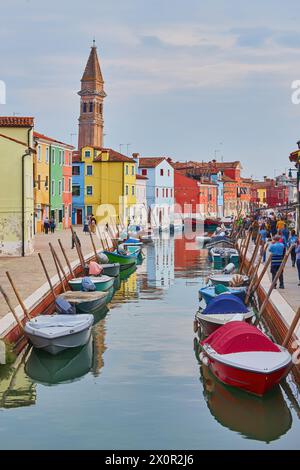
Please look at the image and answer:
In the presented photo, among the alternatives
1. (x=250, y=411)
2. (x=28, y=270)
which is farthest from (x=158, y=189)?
(x=250, y=411)

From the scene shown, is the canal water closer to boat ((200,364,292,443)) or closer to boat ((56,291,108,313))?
boat ((200,364,292,443))

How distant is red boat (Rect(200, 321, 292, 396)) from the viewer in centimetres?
1504

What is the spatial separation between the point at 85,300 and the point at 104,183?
52.0m

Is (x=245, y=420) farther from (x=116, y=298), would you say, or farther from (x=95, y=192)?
(x=95, y=192)

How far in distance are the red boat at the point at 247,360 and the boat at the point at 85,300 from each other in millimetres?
8601

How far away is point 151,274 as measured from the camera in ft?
131

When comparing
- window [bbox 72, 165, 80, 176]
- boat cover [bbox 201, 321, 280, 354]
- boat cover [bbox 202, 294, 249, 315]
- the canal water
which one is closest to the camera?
the canal water

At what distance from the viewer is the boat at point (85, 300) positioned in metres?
25.1

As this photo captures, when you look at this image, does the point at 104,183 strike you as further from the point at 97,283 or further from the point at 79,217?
the point at 97,283

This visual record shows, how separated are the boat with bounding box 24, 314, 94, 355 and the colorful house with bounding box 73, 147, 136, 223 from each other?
5642 centimetres

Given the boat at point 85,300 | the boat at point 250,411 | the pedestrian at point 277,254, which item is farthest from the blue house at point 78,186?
the boat at point 250,411

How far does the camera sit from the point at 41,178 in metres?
60.6

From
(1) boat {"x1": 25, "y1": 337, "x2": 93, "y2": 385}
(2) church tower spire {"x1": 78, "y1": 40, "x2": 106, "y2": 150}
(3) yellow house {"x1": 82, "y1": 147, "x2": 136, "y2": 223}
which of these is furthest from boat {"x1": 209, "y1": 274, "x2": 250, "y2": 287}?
(2) church tower spire {"x1": 78, "y1": 40, "x2": 106, "y2": 150}
